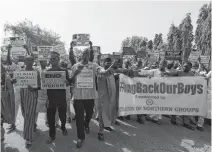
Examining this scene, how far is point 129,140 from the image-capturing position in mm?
4398

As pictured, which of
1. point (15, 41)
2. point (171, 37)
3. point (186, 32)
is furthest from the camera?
point (171, 37)

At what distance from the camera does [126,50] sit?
29.8 feet

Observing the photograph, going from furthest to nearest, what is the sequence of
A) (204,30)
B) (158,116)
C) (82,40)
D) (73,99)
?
1. (204,30)
2. (158,116)
3. (82,40)
4. (73,99)

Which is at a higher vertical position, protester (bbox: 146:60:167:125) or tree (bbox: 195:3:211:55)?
tree (bbox: 195:3:211:55)

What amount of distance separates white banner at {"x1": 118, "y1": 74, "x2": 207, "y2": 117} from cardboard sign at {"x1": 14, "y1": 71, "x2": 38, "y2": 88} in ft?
8.04

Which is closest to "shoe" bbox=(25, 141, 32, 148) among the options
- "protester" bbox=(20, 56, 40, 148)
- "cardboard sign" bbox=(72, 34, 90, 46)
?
"protester" bbox=(20, 56, 40, 148)

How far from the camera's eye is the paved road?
3941 mm

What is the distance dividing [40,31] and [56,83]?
43.9 m

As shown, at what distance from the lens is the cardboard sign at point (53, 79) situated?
12.6 feet

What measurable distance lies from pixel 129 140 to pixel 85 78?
181cm

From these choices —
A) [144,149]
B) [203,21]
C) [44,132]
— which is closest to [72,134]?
[44,132]

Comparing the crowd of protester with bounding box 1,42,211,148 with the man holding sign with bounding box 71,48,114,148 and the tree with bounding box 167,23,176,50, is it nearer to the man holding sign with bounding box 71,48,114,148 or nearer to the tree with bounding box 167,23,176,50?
the man holding sign with bounding box 71,48,114,148

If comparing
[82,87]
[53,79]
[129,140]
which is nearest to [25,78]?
[53,79]

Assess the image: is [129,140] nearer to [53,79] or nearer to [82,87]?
[82,87]
